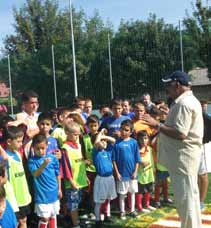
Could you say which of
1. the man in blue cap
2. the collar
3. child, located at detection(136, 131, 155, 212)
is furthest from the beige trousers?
child, located at detection(136, 131, 155, 212)

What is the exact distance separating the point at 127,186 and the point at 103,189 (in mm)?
574

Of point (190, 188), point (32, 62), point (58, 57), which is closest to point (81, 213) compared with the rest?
point (190, 188)

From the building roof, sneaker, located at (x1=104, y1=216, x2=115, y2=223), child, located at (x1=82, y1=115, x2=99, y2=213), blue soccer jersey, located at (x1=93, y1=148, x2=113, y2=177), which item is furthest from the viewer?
the building roof

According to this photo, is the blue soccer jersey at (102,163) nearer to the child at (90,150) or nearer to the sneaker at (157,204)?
the child at (90,150)

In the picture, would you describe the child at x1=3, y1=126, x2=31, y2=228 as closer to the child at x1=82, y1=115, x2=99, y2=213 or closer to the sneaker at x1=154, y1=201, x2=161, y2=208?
the child at x1=82, y1=115, x2=99, y2=213

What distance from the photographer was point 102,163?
630 cm

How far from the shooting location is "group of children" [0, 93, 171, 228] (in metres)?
5.07

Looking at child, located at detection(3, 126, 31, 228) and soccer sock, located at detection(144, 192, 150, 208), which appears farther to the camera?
soccer sock, located at detection(144, 192, 150, 208)

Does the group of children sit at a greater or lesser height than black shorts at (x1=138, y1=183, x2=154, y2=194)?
greater

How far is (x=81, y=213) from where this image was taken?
6996mm

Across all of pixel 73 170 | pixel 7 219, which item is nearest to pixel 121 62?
pixel 73 170

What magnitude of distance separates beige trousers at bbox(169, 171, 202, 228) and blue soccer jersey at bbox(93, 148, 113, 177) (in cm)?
156

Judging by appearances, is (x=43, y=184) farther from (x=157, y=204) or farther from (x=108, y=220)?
(x=157, y=204)

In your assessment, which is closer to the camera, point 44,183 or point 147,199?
point 44,183
